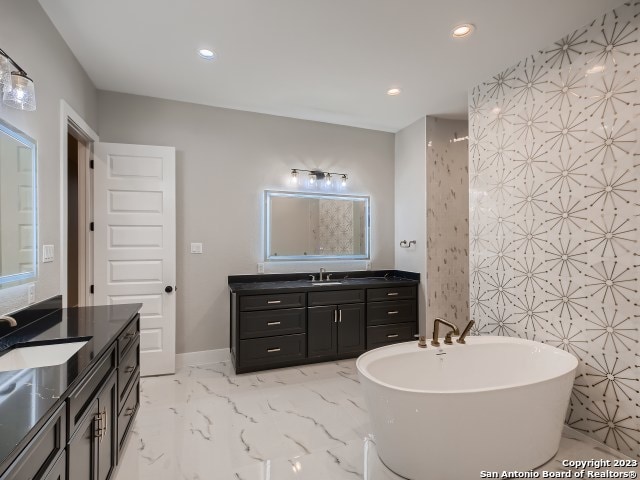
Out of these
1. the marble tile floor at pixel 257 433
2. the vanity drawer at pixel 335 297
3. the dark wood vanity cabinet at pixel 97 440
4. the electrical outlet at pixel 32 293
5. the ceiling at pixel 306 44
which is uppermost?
the ceiling at pixel 306 44

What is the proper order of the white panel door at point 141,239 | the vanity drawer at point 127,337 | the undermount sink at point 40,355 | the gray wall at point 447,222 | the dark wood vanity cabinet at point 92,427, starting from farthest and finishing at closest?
the gray wall at point 447,222, the white panel door at point 141,239, the vanity drawer at point 127,337, the undermount sink at point 40,355, the dark wood vanity cabinet at point 92,427

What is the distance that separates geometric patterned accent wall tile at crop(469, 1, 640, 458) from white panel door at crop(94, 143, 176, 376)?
292cm

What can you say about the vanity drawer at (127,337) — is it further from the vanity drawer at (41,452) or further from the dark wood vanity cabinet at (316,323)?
the dark wood vanity cabinet at (316,323)

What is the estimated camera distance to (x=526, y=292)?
8.30ft

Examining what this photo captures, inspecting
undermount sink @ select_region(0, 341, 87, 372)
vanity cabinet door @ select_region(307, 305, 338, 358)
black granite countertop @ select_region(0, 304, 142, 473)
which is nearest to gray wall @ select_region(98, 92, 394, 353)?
vanity cabinet door @ select_region(307, 305, 338, 358)

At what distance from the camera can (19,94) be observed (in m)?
1.50

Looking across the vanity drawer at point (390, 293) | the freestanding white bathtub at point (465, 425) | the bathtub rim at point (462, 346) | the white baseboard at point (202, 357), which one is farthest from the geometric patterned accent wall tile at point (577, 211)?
the white baseboard at point (202, 357)

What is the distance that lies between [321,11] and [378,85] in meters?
1.09

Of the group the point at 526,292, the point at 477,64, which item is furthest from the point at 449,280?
the point at 477,64

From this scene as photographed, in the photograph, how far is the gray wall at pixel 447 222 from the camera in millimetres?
3715

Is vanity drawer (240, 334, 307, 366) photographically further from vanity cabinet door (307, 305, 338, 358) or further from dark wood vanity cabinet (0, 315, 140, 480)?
dark wood vanity cabinet (0, 315, 140, 480)

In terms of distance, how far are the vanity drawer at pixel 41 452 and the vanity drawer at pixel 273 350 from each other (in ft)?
6.82

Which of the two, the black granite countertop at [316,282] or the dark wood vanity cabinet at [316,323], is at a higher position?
the black granite countertop at [316,282]

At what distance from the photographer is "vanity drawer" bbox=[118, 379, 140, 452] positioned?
1815 mm
